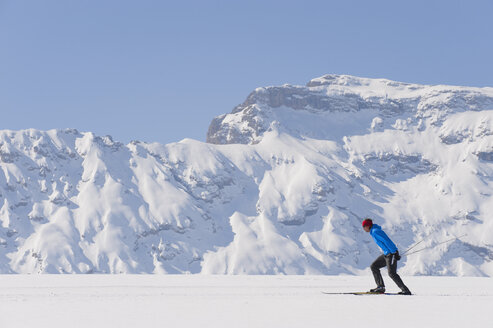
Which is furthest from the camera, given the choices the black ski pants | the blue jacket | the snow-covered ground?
the blue jacket

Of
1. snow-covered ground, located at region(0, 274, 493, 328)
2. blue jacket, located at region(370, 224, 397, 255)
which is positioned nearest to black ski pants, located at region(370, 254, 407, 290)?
blue jacket, located at region(370, 224, 397, 255)

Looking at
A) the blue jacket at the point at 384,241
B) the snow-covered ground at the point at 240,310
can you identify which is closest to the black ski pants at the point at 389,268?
the blue jacket at the point at 384,241

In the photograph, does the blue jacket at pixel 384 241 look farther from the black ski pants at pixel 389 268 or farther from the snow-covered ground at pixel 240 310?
the snow-covered ground at pixel 240 310

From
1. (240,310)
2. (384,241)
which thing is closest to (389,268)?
(384,241)

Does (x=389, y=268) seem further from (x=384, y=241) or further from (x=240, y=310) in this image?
(x=240, y=310)

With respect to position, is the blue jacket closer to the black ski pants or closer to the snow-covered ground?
the black ski pants

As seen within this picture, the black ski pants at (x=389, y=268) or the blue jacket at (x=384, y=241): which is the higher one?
the blue jacket at (x=384, y=241)

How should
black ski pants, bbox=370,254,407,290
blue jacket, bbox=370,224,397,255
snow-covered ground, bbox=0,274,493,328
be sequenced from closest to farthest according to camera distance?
snow-covered ground, bbox=0,274,493,328 → black ski pants, bbox=370,254,407,290 → blue jacket, bbox=370,224,397,255

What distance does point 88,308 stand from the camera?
13.7 metres

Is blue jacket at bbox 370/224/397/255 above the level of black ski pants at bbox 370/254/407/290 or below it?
above

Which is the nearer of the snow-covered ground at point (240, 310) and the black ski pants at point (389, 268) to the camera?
the snow-covered ground at point (240, 310)

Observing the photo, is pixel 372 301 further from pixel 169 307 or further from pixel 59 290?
pixel 59 290

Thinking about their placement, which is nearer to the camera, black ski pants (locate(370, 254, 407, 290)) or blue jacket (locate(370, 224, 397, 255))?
black ski pants (locate(370, 254, 407, 290))

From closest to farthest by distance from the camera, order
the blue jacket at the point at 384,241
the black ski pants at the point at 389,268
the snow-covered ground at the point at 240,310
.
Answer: the snow-covered ground at the point at 240,310 < the black ski pants at the point at 389,268 < the blue jacket at the point at 384,241
